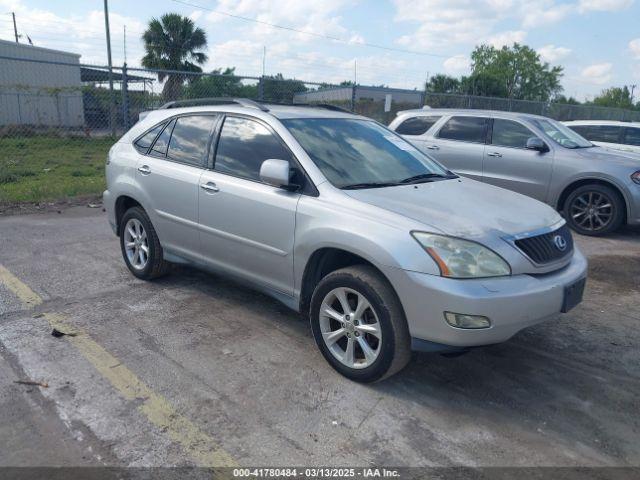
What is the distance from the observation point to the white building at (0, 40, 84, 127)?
21.2 metres

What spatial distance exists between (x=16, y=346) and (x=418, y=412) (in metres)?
2.80

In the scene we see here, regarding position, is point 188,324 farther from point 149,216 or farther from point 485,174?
point 485,174

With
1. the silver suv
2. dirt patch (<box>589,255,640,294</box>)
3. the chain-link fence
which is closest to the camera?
the silver suv

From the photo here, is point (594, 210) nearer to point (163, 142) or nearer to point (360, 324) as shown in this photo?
point (360, 324)

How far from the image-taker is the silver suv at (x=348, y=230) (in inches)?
122

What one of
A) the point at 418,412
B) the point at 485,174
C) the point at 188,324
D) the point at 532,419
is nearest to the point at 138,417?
the point at 188,324

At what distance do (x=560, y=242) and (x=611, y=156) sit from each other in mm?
5169

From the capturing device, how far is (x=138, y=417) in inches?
120

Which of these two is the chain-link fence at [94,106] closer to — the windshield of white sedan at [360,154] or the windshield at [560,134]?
the windshield of white sedan at [360,154]

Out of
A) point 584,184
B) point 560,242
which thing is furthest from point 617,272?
point 560,242

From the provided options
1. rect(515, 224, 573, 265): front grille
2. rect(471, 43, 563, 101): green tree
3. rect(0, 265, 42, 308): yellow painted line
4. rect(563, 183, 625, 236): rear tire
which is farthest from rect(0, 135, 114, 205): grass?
rect(471, 43, 563, 101): green tree

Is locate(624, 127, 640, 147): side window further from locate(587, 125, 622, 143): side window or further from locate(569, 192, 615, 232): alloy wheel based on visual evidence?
locate(569, 192, 615, 232): alloy wheel

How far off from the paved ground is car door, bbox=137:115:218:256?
617 mm

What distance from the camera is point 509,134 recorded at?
8445mm
